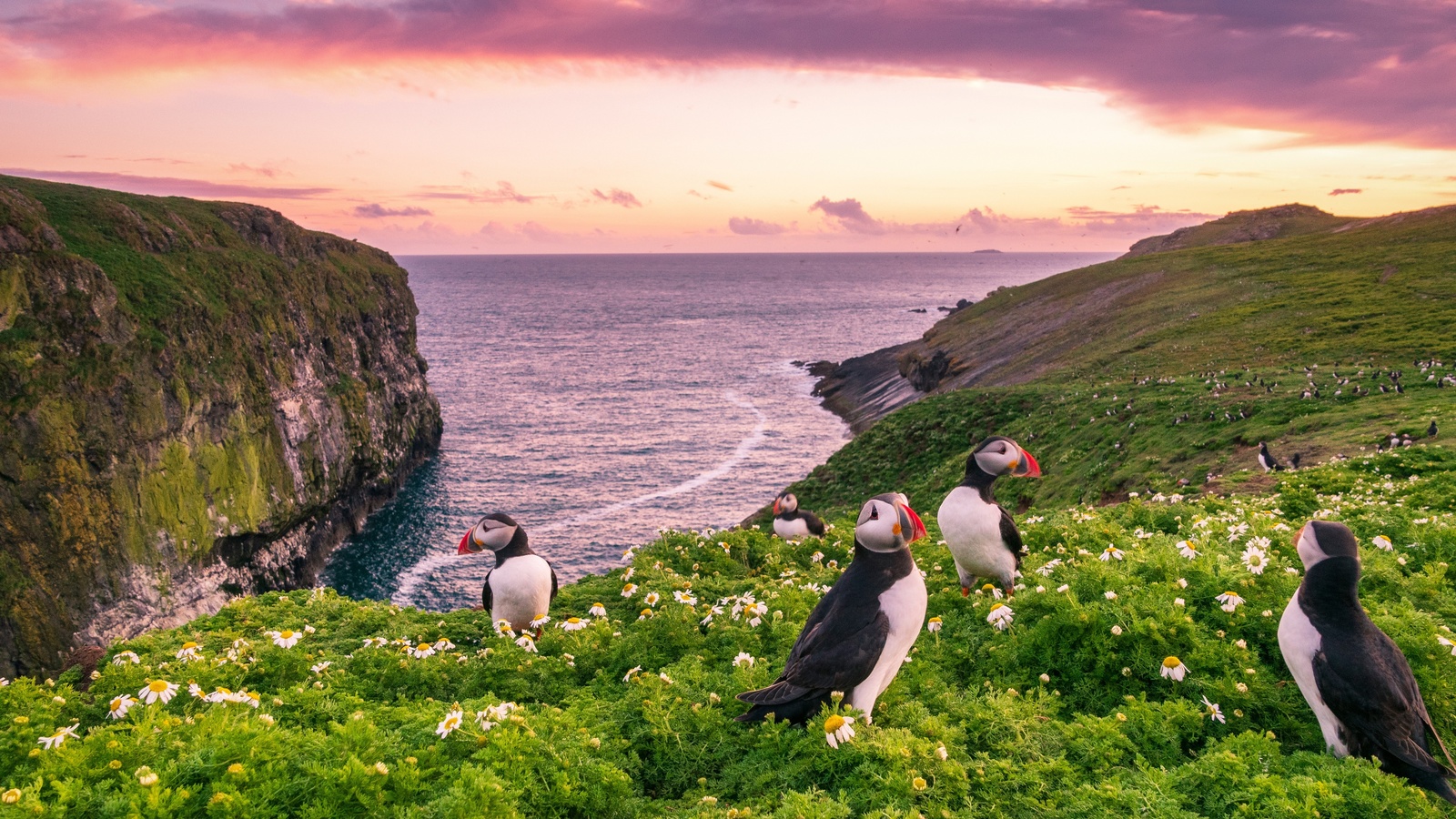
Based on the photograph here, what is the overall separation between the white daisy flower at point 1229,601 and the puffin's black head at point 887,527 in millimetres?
3799

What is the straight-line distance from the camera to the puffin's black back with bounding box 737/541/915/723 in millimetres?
7137

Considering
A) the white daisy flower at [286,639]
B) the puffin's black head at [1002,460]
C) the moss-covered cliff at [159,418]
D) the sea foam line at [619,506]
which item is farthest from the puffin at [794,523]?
the moss-covered cliff at [159,418]

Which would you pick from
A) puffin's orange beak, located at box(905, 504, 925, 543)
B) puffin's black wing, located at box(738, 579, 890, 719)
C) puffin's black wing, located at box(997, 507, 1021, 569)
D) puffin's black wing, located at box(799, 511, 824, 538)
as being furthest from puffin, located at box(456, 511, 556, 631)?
puffin's black wing, located at box(997, 507, 1021, 569)

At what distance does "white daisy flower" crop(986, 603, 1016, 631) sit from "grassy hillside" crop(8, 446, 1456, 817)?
0.09 metres

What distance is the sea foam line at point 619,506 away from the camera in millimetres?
52438

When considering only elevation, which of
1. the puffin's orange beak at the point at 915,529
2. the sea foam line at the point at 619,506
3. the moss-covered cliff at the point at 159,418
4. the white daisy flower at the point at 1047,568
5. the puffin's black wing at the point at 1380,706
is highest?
the puffin's orange beak at the point at 915,529

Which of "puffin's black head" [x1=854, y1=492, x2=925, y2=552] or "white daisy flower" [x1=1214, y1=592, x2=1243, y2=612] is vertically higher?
"puffin's black head" [x1=854, y1=492, x2=925, y2=552]

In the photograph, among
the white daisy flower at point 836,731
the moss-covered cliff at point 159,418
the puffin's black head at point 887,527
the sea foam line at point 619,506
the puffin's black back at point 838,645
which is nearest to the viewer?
the white daisy flower at point 836,731

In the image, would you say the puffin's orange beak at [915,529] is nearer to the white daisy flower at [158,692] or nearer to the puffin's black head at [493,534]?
the puffin's black head at [493,534]

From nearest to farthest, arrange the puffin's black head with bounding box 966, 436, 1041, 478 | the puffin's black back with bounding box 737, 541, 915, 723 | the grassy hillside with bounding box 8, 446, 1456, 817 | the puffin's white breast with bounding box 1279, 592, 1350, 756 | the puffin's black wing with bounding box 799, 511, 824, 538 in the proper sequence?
the grassy hillside with bounding box 8, 446, 1456, 817 < the puffin's white breast with bounding box 1279, 592, 1350, 756 < the puffin's black back with bounding box 737, 541, 915, 723 < the puffin's black head with bounding box 966, 436, 1041, 478 < the puffin's black wing with bounding box 799, 511, 824, 538

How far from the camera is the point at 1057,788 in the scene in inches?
255

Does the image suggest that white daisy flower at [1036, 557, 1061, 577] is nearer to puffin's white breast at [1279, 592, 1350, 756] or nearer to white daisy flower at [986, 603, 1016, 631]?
white daisy flower at [986, 603, 1016, 631]

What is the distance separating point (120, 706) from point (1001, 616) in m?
9.58

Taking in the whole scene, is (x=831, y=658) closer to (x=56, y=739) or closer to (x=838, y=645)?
(x=838, y=645)
